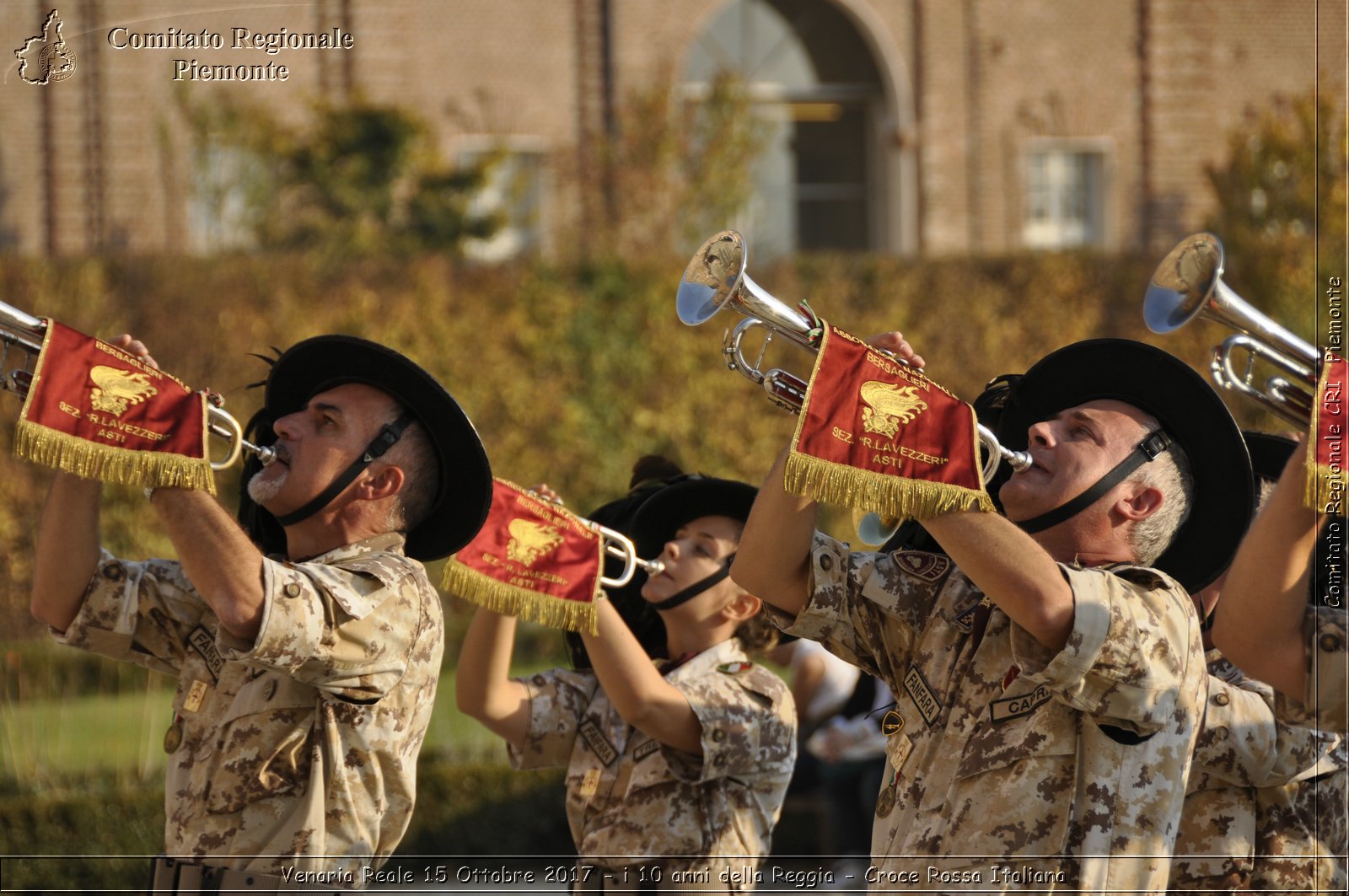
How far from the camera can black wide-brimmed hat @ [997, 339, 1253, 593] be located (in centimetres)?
339

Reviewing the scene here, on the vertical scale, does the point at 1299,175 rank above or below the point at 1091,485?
above

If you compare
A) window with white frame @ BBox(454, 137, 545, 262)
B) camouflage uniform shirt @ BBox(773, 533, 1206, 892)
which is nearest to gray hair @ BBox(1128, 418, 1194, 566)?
camouflage uniform shirt @ BBox(773, 533, 1206, 892)

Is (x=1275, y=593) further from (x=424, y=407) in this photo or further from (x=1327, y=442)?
(x=424, y=407)

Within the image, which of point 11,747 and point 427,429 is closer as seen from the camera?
point 427,429

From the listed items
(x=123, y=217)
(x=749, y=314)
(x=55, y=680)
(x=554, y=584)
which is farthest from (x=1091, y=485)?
(x=123, y=217)

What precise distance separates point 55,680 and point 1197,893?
25.8ft

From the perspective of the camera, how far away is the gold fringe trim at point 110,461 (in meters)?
3.34

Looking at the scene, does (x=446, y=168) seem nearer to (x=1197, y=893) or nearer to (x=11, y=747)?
(x=11, y=747)

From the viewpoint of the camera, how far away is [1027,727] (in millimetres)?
3166

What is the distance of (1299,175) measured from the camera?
16.9 meters

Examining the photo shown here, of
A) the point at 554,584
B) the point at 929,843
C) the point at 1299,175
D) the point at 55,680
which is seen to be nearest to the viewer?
the point at 929,843

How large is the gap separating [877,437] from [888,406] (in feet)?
0.22

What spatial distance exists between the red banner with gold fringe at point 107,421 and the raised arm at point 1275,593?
80.3 inches

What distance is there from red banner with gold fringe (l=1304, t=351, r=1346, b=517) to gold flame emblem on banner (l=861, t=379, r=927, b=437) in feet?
2.37
